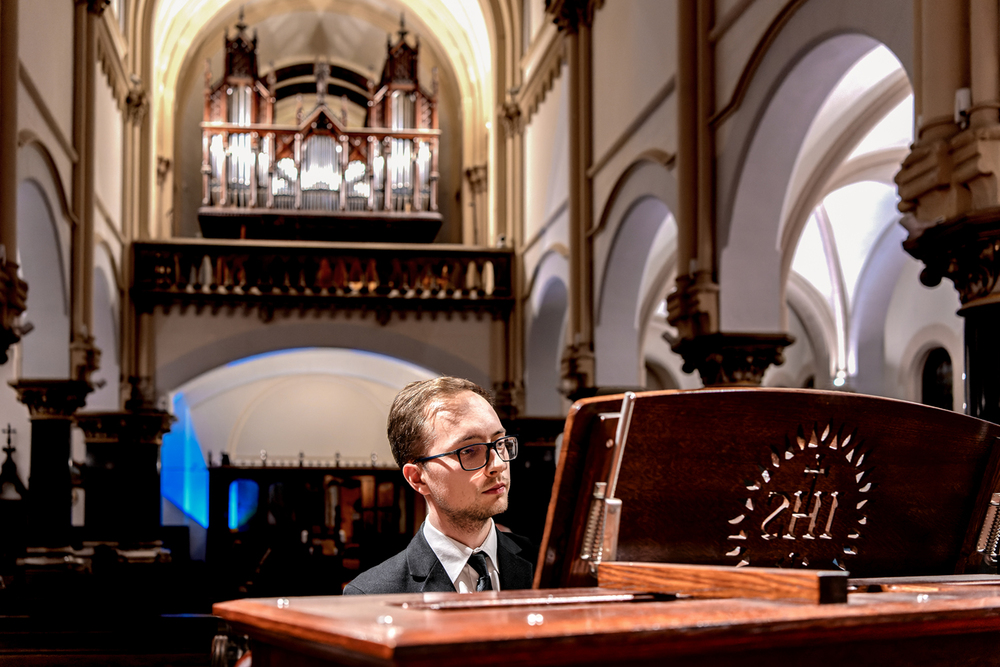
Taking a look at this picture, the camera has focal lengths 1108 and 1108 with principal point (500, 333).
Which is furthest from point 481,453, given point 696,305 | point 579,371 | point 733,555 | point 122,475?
point 122,475

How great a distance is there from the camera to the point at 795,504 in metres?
1.50

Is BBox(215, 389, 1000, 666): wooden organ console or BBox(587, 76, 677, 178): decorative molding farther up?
BBox(587, 76, 677, 178): decorative molding

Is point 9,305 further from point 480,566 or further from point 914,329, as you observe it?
point 914,329

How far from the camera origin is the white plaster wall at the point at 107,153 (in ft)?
44.6

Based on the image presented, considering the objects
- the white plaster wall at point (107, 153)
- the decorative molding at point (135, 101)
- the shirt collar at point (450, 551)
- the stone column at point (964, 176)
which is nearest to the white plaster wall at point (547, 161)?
the white plaster wall at point (107, 153)

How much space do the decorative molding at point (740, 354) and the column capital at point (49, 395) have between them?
7.38m

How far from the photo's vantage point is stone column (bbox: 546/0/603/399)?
11719 millimetres

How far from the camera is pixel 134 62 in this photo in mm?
16422

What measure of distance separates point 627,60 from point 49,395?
23.5 feet

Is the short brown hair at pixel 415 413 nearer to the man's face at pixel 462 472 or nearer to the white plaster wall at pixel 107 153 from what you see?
the man's face at pixel 462 472

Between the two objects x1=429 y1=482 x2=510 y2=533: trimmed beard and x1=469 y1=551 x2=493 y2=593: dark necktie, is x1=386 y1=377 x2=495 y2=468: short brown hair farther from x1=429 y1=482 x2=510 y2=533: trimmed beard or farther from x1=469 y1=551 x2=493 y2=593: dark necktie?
x1=469 y1=551 x2=493 y2=593: dark necktie

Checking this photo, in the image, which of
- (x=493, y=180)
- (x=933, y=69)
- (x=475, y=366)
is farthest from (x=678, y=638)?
(x=493, y=180)

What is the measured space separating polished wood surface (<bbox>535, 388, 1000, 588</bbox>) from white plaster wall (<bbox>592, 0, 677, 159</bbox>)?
7.69 m

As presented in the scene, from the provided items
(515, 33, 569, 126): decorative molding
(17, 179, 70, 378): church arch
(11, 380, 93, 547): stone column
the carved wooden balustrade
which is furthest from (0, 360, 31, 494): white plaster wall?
(515, 33, 569, 126): decorative molding
